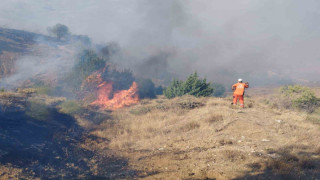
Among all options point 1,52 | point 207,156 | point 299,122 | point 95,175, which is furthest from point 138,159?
point 1,52

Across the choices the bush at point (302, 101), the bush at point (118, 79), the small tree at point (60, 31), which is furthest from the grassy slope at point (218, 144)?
the small tree at point (60, 31)

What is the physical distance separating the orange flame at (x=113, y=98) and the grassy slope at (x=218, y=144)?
385 centimetres

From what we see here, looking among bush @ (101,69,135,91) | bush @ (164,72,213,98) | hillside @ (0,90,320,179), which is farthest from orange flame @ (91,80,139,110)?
bush @ (164,72,213,98)

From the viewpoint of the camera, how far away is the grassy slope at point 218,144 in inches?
238

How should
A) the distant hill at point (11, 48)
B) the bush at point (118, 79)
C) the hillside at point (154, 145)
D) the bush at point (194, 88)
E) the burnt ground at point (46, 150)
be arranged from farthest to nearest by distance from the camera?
the distant hill at point (11, 48) → the bush at point (118, 79) → the bush at point (194, 88) → the burnt ground at point (46, 150) → the hillside at point (154, 145)

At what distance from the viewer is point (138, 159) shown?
7.68 meters

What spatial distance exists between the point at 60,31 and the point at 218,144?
2106 inches

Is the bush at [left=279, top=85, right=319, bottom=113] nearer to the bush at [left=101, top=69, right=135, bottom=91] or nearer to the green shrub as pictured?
the green shrub

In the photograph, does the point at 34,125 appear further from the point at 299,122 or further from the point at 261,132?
the point at 299,122

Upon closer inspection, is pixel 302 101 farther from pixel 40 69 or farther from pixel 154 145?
pixel 40 69

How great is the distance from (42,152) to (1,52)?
33.5 meters

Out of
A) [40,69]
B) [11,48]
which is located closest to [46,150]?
[40,69]

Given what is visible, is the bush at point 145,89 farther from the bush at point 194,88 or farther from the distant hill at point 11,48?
the distant hill at point 11,48

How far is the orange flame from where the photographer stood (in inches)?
665
